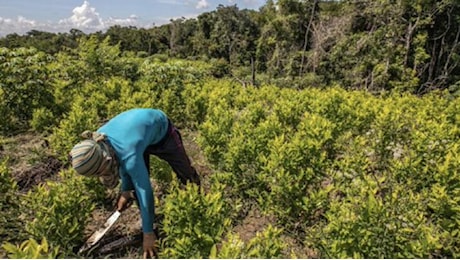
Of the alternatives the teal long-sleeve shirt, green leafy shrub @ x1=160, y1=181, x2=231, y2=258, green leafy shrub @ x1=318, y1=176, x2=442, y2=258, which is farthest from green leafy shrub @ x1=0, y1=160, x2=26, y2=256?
green leafy shrub @ x1=318, y1=176, x2=442, y2=258

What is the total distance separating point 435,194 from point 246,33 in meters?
33.6

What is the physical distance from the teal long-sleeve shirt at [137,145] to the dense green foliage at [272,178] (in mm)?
201

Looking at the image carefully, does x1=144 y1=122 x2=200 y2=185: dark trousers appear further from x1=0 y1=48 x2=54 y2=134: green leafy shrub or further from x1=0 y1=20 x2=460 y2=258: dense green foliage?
x1=0 y1=48 x2=54 y2=134: green leafy shrub

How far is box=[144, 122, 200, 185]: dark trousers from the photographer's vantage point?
11.3 feet

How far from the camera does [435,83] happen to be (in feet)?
55.2

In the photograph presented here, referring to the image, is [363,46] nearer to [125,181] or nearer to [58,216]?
[125,181]

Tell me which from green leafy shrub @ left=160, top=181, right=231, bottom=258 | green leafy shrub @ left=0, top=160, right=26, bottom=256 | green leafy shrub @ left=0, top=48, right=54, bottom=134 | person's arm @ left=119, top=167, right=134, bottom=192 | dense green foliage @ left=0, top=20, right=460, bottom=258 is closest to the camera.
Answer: green leafy shrub @ left=160, top=181, right=231, bottom=258

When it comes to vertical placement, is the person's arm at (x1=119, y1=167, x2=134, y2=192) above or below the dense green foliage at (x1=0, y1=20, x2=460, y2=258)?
above

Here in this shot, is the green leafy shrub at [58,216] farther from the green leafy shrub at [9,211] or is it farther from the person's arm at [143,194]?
the person's arm at [143,194]

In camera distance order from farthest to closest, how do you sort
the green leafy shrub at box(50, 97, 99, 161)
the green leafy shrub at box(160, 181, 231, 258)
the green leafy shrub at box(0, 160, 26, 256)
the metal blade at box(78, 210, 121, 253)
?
the green leafy shrub at box(50, 97, 99, 161) → the green leafy shrub at box(0, 160, 26, 256) → the metal blade at box(78, 210, 121, 253) → the green leafy shrub at box(160, 181, 231, 258)

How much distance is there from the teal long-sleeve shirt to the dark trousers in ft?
0.46

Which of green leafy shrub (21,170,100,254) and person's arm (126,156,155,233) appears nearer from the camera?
person's arm (126,156,155,233)

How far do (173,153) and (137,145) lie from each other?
0.83 meters

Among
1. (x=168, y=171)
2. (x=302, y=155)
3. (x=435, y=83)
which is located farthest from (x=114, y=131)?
(x=435, y=83)
